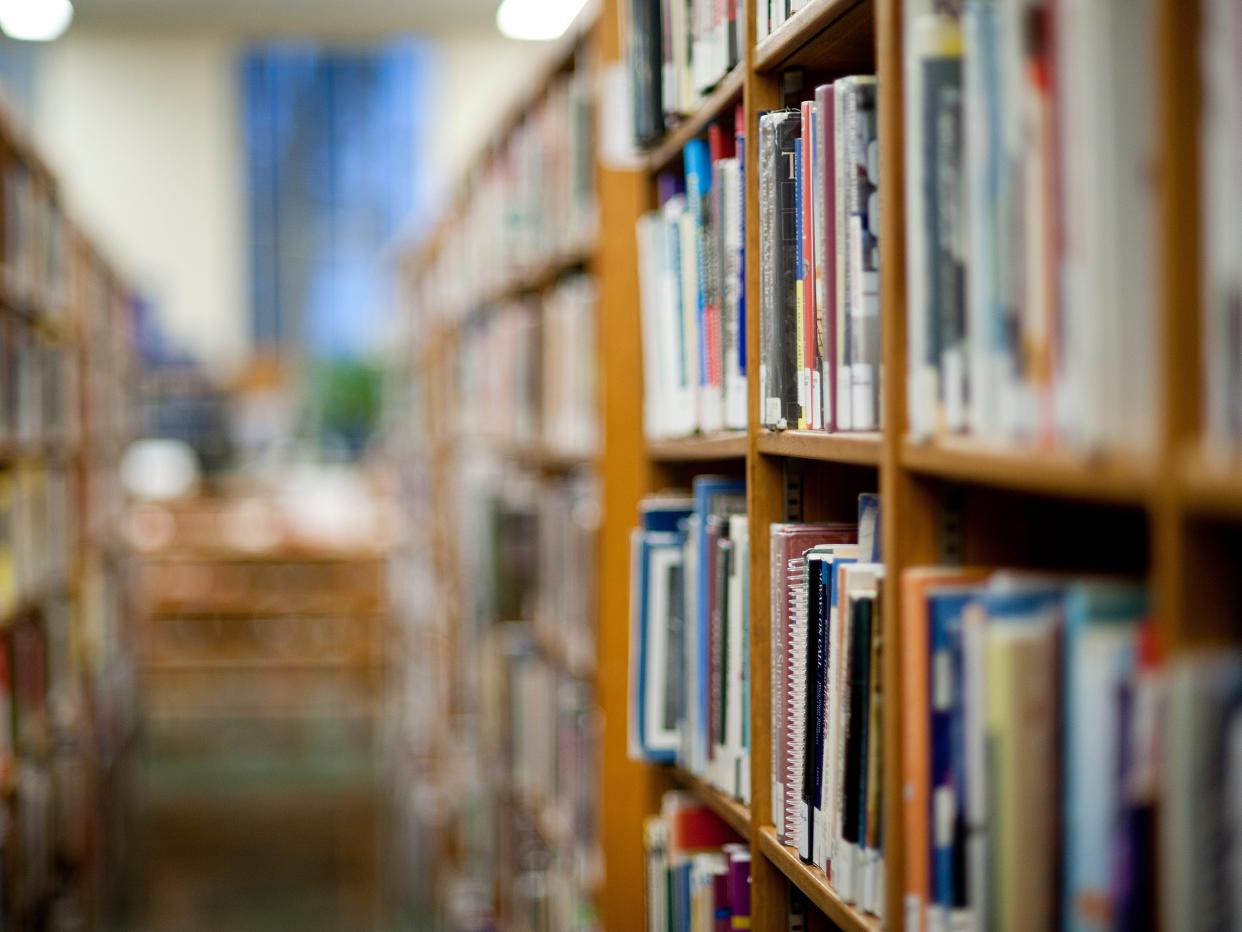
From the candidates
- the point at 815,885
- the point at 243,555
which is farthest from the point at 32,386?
the point at 243,555

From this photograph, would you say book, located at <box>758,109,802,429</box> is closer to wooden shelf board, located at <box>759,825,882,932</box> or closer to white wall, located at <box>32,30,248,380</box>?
wooden shelf board, located at <box>759,825,882,932</box>

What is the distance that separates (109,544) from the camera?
5.43 m

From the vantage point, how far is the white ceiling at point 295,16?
9516 millimetres

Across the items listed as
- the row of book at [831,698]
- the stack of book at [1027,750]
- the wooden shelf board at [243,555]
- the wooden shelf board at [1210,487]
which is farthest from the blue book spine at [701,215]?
the wooden shelf board at [243,555]

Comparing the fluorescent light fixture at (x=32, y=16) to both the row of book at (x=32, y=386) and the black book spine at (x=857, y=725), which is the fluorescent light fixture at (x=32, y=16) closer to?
the row of book at (x=32, y=386)

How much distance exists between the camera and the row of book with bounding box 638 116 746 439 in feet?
5.51

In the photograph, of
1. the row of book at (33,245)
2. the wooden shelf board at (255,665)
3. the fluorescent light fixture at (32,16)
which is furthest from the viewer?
the wooden shelf board at (255,665)

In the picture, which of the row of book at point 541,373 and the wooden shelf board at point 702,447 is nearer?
the wooden shelf board at point 702,447

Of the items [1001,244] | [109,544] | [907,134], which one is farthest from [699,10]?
[109,544]

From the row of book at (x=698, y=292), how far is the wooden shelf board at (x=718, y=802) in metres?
0.47

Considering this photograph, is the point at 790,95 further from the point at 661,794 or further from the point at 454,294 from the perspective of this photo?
the point at 454,294

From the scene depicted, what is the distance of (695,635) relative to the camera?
1787 mm

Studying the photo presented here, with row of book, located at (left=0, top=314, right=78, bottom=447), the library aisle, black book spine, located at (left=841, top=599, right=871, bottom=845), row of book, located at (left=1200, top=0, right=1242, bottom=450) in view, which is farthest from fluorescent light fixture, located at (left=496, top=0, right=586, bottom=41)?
row of book, located at (left=1200, top=0, right=1242, bottom=450)

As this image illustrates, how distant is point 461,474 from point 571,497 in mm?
1467
